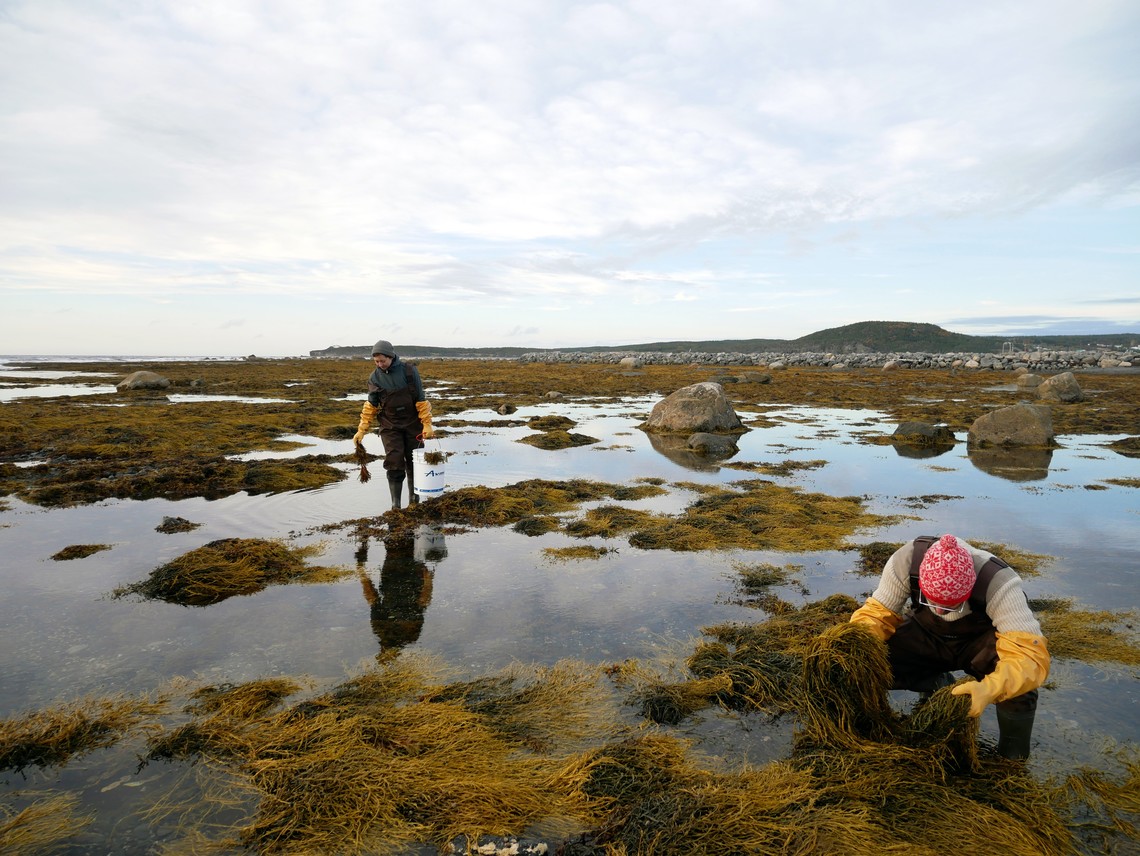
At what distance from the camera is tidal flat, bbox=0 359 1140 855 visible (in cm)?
316

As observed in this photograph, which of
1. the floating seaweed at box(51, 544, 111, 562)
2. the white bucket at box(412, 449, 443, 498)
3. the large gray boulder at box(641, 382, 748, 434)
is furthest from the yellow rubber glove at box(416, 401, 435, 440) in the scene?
the large gray boulder at box(641, 382, 748, 434)

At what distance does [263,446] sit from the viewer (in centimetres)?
1429

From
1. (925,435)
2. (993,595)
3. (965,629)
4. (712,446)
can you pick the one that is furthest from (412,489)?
(925,435)

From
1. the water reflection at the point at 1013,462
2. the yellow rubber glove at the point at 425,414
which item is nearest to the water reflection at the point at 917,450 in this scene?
the water reflection at the point at 1013,462

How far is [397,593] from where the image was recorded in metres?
6.08

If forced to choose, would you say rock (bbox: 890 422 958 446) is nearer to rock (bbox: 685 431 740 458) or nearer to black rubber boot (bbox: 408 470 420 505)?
rock (bbox: 685 431 740 458)

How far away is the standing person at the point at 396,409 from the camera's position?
8336 mm

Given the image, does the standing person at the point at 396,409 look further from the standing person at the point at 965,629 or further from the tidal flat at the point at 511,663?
the standing person at the point at 965,629

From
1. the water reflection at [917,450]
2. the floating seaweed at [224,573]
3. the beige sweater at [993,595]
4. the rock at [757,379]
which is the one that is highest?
the rock at [757,379]

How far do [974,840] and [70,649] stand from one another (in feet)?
20.3

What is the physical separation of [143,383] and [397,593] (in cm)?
3028

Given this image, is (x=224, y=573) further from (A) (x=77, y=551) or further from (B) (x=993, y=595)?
(B) (x=993, y=595)

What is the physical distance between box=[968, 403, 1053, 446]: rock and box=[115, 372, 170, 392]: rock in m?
33.5

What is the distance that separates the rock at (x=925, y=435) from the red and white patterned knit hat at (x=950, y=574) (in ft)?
43.3
